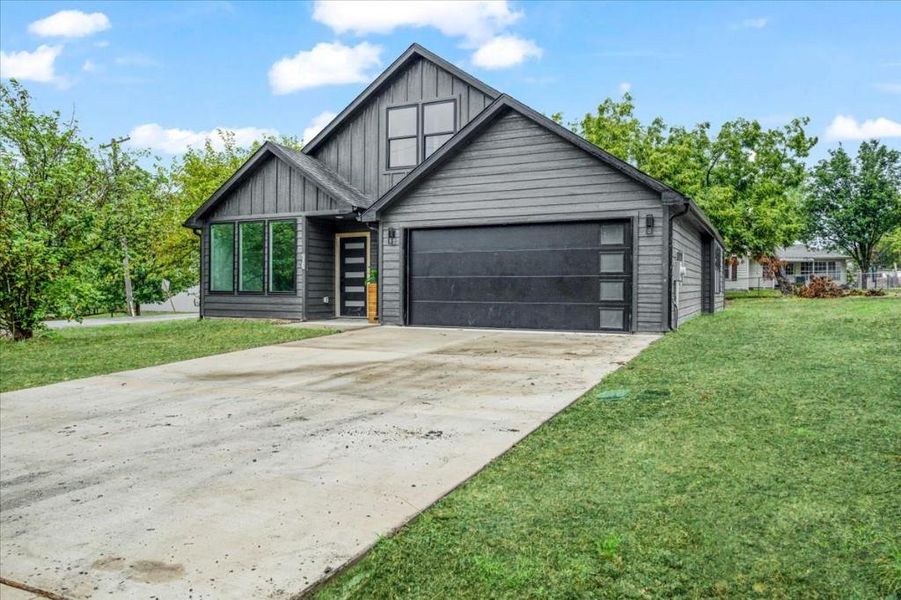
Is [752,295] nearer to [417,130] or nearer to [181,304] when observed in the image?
[417,130]

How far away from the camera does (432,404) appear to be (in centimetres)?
511

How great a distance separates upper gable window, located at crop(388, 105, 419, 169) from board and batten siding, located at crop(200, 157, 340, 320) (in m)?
2.18

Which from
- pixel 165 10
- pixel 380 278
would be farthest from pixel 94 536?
pixel 165 10

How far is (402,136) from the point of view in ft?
48.0

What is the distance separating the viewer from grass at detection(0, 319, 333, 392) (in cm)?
731

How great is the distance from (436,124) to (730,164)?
20.2m

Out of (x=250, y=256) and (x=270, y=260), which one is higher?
(x=250, y=256)

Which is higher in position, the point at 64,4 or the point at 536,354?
the point at 64,4

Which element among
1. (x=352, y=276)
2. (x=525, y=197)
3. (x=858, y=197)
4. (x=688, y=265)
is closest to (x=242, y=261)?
(x=352, y=276)

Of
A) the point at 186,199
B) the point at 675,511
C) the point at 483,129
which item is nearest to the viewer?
the point at 675,511

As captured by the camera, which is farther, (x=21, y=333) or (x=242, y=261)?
(x=242, y=261)

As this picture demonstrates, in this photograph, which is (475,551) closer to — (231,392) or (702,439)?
(702,439)

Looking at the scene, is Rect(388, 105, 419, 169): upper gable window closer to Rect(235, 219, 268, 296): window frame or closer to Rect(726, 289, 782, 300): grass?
Rect(235, 219, 268, 296): window frame

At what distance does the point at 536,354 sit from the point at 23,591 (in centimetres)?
640
